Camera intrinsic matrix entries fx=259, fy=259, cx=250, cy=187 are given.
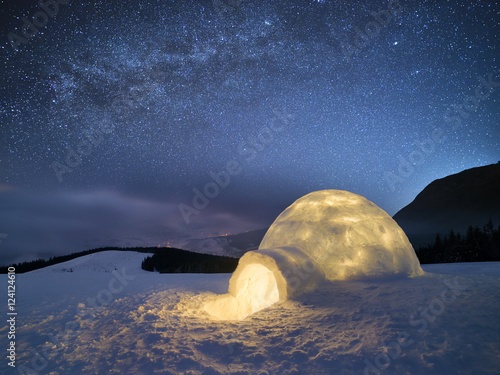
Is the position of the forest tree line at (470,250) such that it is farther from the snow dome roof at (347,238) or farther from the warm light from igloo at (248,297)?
the warm light from igloo at (248,297)

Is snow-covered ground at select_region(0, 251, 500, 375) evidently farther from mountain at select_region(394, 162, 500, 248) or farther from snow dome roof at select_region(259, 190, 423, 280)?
mountain at select_region(394, 162, 500, 248)

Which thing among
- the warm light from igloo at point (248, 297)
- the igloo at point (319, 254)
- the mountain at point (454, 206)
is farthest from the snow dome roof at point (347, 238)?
the mountain at point (454, 206)

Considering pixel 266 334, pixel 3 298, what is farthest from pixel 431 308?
pixel 3 298

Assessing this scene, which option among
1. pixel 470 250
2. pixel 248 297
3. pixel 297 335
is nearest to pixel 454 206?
pixel 470 250

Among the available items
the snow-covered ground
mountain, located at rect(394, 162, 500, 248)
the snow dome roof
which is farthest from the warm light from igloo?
mountain, located at rect(394, 162, 500, 248)

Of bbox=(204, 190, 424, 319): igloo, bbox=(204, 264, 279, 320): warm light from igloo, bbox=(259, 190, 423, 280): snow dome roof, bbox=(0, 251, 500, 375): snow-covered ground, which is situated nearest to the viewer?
bbox=(0, 251, 500, 375): snow-covered ground

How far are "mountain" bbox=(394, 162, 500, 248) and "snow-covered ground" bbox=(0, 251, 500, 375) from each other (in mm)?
96518

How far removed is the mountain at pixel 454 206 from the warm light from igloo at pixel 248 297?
3740 inches

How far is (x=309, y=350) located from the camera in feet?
13.1

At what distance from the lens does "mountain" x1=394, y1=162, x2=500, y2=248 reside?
9512 cm

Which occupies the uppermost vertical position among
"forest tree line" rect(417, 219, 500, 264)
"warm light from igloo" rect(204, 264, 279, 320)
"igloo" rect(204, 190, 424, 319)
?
"igloo" rect(204, 190, 424, 319)

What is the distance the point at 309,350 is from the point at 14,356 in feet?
16.5

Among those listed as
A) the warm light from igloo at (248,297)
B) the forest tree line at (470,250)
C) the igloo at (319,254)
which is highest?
the igloo at (319,254)

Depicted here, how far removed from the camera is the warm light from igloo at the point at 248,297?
7.57 metres
